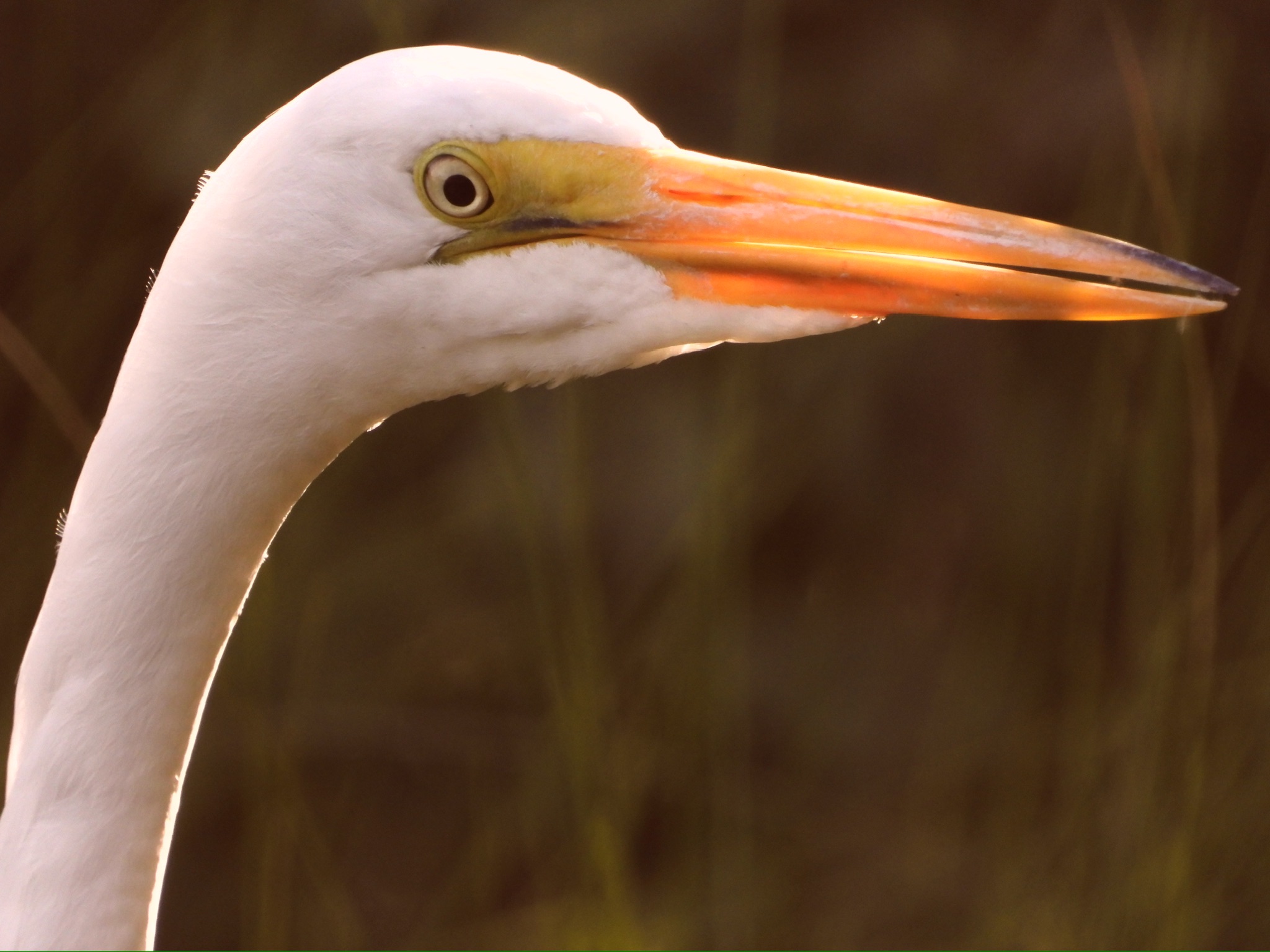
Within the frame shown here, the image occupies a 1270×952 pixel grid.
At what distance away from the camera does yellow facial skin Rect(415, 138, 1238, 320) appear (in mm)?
832

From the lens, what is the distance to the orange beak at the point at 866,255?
2.75 ft

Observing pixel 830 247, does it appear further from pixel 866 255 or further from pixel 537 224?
pixel 537 224

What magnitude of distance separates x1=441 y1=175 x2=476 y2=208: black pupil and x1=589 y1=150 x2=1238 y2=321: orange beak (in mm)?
73

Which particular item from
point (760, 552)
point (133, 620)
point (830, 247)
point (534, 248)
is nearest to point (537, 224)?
point (534, 248)

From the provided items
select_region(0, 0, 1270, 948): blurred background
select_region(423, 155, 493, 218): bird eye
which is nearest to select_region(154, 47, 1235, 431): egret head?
select_region(423, 155, 493, 218): bird eye

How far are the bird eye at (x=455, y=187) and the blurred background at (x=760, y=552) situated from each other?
74 cm

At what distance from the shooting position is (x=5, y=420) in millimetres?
1942

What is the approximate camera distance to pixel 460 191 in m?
0.81

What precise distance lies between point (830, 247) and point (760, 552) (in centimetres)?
133

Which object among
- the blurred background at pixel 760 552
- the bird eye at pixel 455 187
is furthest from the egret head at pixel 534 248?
the blurred background at pixel 760 552

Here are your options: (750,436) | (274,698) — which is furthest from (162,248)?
(750,436)

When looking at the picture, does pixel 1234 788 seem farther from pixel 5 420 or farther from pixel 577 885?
pixel 5 420

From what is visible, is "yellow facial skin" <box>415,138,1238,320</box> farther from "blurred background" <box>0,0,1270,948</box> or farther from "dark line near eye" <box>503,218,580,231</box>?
"blurred background" <box>0,0,1270,948</box>

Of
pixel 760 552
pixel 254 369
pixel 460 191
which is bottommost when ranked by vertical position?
pixel 760 552
